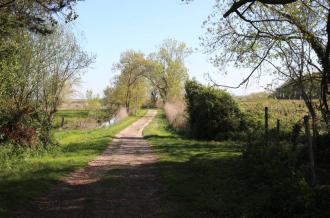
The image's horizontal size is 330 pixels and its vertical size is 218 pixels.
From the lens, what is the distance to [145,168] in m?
17.0

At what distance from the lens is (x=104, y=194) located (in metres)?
11.6

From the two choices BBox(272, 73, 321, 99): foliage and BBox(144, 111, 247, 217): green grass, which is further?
BBox(272, 73, 321, 99): foliage

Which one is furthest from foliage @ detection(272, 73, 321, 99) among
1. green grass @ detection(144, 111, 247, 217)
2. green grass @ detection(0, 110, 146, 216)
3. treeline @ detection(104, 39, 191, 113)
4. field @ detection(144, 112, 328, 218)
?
treeline @ detection(104, 39, 191, 113)

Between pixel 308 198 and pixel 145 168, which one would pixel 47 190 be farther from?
pixel 308 198

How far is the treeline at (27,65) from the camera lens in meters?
16.6

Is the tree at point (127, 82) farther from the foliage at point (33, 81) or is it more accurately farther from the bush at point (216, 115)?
the bush at point (216, 115)

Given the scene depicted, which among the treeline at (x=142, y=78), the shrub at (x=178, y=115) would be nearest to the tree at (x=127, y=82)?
the treeline at (x=142, y=78)

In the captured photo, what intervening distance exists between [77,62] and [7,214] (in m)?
31.6

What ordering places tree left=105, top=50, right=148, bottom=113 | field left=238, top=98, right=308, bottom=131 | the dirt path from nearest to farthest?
the dirt path, field left=238, top=98, right=308, bottom=131, tree left=105, top=50, right=148, bottom=113

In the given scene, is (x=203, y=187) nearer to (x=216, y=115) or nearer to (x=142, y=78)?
(x=216, y=115)

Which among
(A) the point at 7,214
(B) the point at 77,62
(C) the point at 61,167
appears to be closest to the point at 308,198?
(A) the point at 7,214

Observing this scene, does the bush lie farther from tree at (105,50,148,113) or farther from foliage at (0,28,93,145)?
tree at (105,50,148,113)

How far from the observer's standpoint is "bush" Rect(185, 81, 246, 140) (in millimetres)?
31375

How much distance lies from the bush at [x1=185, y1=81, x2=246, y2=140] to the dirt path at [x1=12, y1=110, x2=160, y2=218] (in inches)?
571
